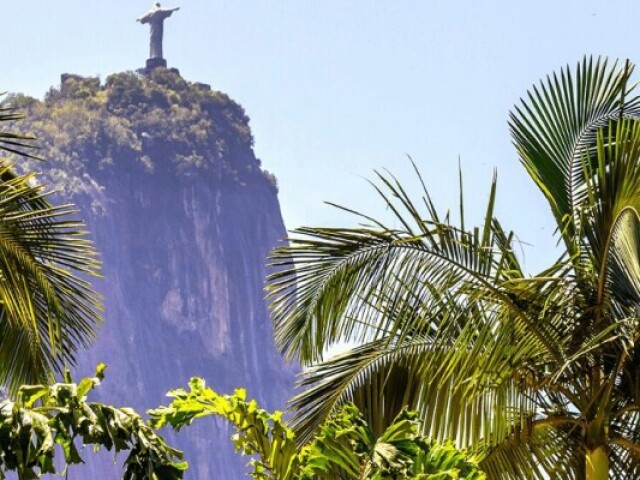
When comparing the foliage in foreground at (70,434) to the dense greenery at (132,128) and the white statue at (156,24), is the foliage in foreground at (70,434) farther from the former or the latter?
the white statue at (156,24)

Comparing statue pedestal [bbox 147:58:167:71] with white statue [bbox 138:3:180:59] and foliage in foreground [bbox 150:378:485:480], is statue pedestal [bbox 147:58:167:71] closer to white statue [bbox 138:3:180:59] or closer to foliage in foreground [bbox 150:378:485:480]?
white statue [bbox 138:3:180:59]

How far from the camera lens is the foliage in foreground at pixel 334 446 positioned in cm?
445

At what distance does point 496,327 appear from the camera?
7672mm

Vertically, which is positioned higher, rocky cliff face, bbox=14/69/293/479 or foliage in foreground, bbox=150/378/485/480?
rocky cliff face, bbox=14/69/293/479

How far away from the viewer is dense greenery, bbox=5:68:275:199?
152 metres

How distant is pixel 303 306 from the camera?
8.41 m

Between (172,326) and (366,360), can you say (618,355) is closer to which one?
(366,360)

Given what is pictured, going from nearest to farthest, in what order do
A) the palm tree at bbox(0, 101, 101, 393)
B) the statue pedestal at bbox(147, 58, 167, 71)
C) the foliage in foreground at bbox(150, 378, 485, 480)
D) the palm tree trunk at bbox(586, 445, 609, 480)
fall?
the foliage in foreground at bbox(150, 378, 485, 480), the palm tree trunk at bbox(586, 445, 609, 480), the palm tree at bbox(0, 101, 101, 393), the statue pedestal at bbox(147, 58, 167, 71)

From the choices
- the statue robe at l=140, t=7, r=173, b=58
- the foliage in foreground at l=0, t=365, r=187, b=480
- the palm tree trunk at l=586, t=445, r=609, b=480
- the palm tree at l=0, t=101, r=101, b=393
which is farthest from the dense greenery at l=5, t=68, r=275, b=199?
the foliage in foreground at l=0, t=365, r=187, b=480

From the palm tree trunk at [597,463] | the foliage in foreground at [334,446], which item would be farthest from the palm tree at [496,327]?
the foliage in foreground at [334,446]

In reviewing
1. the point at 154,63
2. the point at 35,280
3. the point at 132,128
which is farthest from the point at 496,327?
the point at 154,63

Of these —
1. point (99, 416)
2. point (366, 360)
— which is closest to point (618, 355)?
point (366, 360)

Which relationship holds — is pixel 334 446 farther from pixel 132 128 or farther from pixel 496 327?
pixel 132 128

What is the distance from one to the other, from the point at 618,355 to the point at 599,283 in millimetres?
390
